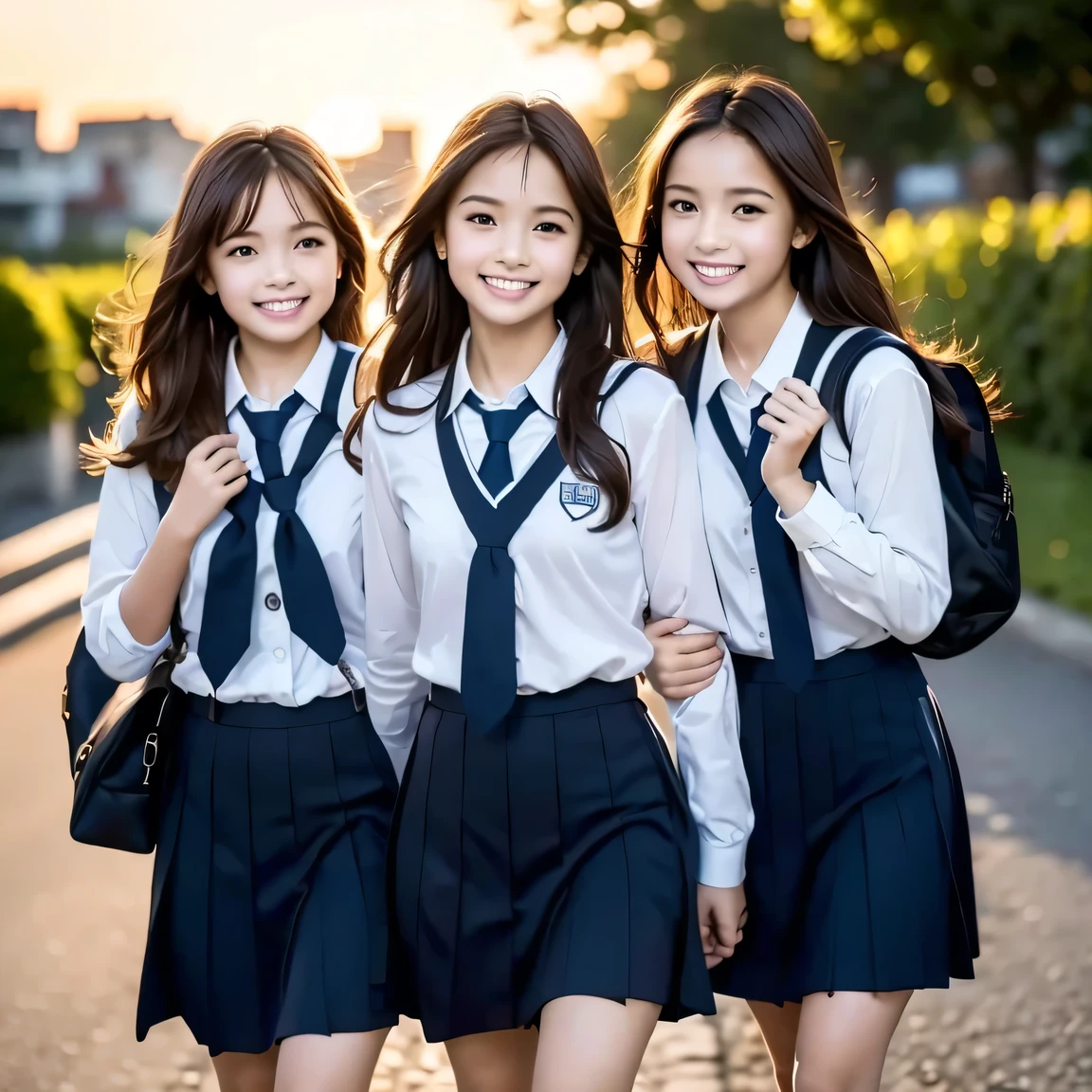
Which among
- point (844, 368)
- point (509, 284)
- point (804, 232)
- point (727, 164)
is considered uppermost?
point (727, 164)

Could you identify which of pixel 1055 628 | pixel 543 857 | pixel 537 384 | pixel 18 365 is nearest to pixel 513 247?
pixel 537 384

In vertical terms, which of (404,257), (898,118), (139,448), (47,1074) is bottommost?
(47,1074)

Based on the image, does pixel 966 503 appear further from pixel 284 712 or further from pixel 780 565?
pixel 284 712

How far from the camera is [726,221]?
9.56ft

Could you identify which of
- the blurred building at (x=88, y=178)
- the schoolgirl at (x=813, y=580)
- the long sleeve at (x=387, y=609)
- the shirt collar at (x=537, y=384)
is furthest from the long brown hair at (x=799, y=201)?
the blurred building at (x=88, y=178)

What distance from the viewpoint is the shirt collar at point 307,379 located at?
3002 millimetres

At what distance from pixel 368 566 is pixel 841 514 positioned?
872mm

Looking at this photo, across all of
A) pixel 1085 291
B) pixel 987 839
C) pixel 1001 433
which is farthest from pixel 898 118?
pixel 987 839

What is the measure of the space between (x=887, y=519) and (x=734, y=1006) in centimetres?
223

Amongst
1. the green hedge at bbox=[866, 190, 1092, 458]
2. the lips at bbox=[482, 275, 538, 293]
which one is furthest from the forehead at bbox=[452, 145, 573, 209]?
the green hedge at bbox=[866, 190, 1092, 458]

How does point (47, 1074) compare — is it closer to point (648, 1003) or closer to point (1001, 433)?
point (648, 1003)

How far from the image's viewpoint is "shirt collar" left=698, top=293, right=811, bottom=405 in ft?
9.71

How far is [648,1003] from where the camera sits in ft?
8.59

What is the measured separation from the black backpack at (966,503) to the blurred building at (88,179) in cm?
7449
